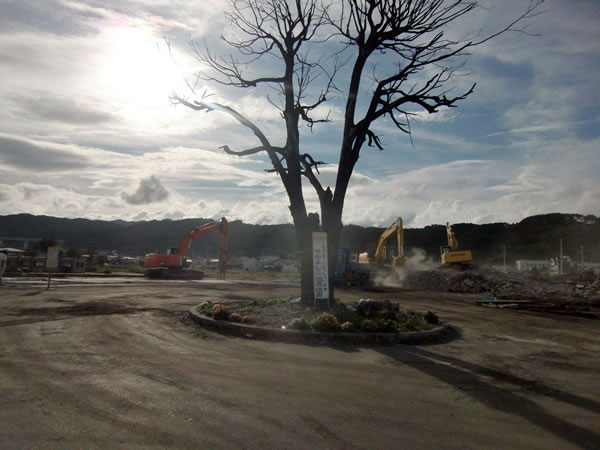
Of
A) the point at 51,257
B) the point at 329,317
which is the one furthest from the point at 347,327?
the point at 51,257

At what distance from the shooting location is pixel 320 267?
12.8 meters

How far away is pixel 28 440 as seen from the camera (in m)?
4.47

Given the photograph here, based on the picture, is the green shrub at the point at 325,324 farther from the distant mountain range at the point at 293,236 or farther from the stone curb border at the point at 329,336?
the distant mountain range at the point at 293,236

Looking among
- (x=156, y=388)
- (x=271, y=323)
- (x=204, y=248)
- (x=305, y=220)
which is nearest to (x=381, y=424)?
(x=156, y=388)

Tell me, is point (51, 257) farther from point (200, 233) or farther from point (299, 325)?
point (299, 325)

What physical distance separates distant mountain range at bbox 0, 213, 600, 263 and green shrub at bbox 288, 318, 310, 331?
64.0 m

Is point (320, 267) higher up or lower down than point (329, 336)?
higher up

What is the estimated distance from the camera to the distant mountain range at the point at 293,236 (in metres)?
95.4

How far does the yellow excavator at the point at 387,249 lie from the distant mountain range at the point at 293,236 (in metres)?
33.6

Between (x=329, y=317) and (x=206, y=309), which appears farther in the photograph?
(x=206, y=309)

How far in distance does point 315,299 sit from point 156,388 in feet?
22.4

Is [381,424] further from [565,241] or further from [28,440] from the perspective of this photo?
[565,241]

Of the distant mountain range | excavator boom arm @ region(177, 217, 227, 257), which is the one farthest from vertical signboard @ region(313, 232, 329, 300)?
the distant mountain range

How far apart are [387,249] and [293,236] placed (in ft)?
312
